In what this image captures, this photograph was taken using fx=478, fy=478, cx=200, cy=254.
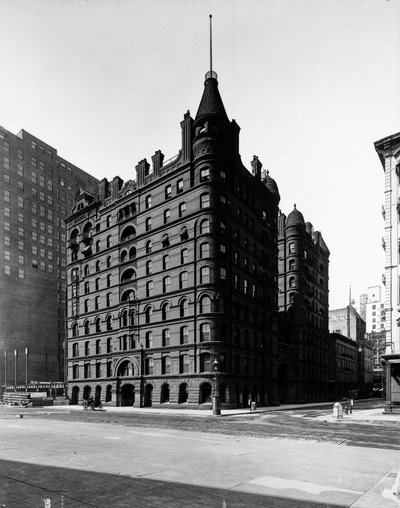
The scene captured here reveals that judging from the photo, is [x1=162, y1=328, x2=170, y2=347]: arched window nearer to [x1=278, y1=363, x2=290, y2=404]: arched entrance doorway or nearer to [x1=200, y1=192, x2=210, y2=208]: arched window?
[x1=200, y1=192, x2=210, y2=208]: arched window

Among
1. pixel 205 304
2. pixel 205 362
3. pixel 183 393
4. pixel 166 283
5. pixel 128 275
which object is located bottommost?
pixel 183 393

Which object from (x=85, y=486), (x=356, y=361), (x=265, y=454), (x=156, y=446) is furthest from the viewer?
(x=356, y=361)

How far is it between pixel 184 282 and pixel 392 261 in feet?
69.4

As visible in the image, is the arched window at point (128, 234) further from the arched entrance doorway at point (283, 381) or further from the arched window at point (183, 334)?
the arched entrance doorway at point (283, 381)

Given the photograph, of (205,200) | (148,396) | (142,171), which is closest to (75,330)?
(148,396)

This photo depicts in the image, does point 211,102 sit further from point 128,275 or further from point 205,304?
point 128,275

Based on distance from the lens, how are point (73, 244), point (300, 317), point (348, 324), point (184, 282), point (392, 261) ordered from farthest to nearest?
point (348, 324) → point (300, 317) → point (73, 244) → point (184, 282) → point (392, 261)

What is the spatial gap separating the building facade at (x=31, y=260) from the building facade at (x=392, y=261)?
7050 centimetres

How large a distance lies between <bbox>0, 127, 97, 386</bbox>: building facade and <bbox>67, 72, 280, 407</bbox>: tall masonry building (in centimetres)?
3335

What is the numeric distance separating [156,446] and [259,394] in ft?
136

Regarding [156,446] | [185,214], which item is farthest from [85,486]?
[185,214]

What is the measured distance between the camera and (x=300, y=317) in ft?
236

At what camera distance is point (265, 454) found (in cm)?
1527

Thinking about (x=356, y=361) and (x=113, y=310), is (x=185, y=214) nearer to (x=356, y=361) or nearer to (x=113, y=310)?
(x=113, y=310)
